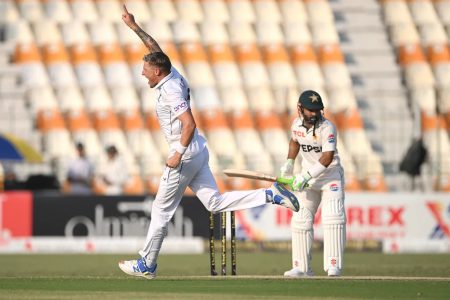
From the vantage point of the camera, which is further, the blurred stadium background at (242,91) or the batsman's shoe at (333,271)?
the blurred stadium background at (242,91)

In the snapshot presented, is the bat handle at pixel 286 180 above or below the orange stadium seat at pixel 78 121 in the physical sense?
below

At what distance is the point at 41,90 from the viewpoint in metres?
23.1

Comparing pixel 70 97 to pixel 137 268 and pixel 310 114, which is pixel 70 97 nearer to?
pixel 310 114

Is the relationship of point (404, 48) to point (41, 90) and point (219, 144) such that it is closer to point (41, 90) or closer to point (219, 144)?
point (219, 144)

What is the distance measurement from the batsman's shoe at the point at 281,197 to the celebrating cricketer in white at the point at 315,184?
1.40ft

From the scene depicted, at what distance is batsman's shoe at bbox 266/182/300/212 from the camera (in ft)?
36.2

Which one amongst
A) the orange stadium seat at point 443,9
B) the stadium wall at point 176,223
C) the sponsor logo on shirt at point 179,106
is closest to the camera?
the sponsor logo on shirt at point 179,106

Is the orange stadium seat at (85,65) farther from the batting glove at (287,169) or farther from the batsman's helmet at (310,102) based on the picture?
the batsman's helmet at (310,102)

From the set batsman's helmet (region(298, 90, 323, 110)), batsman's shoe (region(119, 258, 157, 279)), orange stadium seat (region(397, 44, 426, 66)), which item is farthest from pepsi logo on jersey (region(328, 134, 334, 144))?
orange stadium seat (region(397, 44, 426, 66))

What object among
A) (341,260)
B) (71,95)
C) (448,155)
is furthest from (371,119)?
(341,260)

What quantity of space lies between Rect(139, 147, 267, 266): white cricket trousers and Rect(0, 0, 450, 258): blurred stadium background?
8433 mm

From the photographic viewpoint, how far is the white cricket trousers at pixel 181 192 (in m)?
10.9

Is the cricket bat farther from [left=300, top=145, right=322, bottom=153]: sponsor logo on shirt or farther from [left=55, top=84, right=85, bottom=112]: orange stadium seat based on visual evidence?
[left=55, top=84, right=85, bottom=112]: orange stadium seat

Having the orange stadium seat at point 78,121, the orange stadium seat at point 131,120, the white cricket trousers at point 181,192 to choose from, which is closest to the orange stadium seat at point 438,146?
the orange stadium seat at point 131,120
